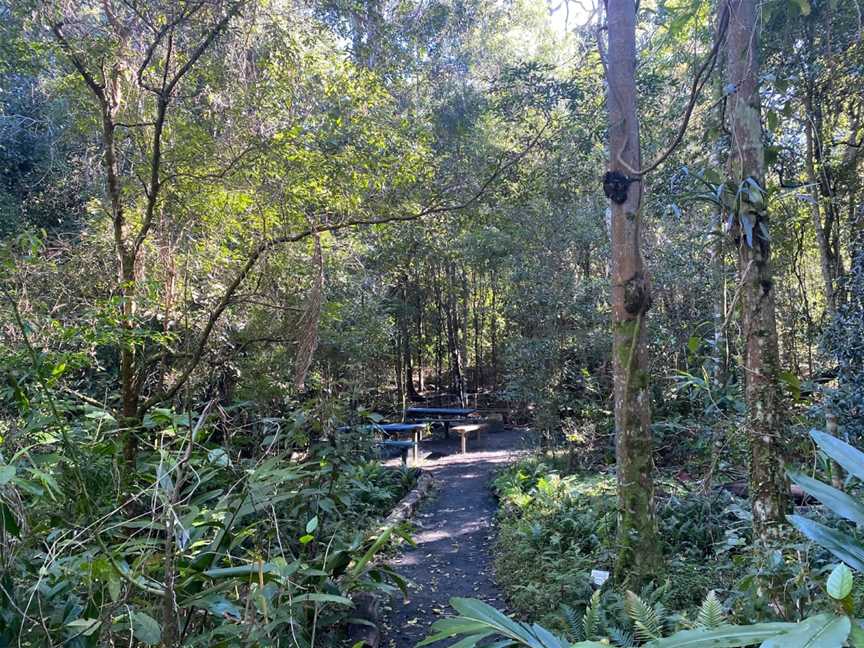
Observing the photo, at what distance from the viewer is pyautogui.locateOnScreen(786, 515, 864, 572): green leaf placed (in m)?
0.64

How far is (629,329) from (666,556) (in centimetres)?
185

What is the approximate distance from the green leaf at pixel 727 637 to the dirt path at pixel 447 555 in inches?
128

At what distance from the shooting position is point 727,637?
61 centimetres

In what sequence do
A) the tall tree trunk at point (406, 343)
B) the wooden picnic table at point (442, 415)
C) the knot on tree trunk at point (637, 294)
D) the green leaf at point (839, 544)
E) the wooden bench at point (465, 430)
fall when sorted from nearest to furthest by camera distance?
the green leaf at point (839, 544), the knot on tree trunk at point (637, 294), the wooden bench at point (465, 430), the wooden picnic table at point (442, 415), the tall tree trunk at point (406, 343)

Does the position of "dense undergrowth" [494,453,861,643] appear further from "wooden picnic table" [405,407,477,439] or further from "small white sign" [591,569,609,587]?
"wooden picnic table" [405,407,477,439]

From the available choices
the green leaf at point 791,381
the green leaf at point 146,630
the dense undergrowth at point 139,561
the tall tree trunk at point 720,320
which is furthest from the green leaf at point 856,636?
the green leaf at point 791,381

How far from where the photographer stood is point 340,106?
4469mm

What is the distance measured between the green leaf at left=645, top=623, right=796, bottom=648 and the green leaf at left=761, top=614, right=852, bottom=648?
4 centimetres

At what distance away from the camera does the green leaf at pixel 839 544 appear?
641 millimetres

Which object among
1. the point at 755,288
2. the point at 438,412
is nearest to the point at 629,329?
the point at 755,288

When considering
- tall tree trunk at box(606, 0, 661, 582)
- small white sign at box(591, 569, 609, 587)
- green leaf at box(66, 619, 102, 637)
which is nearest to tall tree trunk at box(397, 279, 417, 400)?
tall tree trunk at box(606, 0, 661, 582)

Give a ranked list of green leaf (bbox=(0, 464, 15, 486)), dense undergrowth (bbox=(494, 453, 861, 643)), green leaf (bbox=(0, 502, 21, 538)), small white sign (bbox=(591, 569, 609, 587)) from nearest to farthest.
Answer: green leaf (bbox=(0, 464, 15, 486)) < green leaf (bbox=(0, 502, 21, 538)) < dense undergrowth (bbox=(494, 453, 861, 643)) < small white sign (bbox=(591, 569, 609, 587))

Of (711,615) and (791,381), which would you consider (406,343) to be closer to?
(791,381)

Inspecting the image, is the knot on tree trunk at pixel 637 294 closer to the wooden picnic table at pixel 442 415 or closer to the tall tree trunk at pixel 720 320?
the tall tree trunk at pixel 720 320
